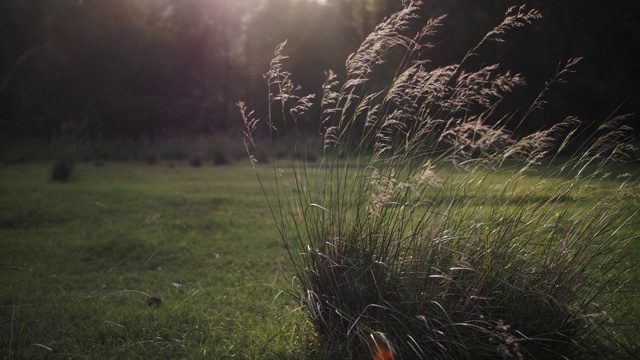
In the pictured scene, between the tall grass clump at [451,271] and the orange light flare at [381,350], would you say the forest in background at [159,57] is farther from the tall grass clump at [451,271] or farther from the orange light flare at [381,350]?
the orange light flare at [381,350]

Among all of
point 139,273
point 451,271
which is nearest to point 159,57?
point 139,273

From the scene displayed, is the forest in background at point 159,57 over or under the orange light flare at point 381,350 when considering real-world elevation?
over

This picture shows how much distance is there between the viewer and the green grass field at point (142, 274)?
387 centimetres

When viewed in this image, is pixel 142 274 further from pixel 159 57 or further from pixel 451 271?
pixel 159 57

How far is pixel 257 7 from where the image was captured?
1467 inches

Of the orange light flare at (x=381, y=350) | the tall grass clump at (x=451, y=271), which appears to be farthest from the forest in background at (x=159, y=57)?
the orange light flare at (x=381, y=350)

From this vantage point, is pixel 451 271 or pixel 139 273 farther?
pixel 139 273

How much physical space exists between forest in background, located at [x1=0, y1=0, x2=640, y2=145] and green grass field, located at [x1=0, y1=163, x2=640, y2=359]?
732 cm

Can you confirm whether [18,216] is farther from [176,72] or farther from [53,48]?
[176,72]

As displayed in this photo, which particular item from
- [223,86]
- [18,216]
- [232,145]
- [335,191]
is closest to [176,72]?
[223,86]

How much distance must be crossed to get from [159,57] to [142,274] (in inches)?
1161

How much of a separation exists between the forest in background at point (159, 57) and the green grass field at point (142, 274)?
7.32m

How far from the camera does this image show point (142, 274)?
6.40 m

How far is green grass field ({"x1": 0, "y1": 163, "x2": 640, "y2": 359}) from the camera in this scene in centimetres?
387
